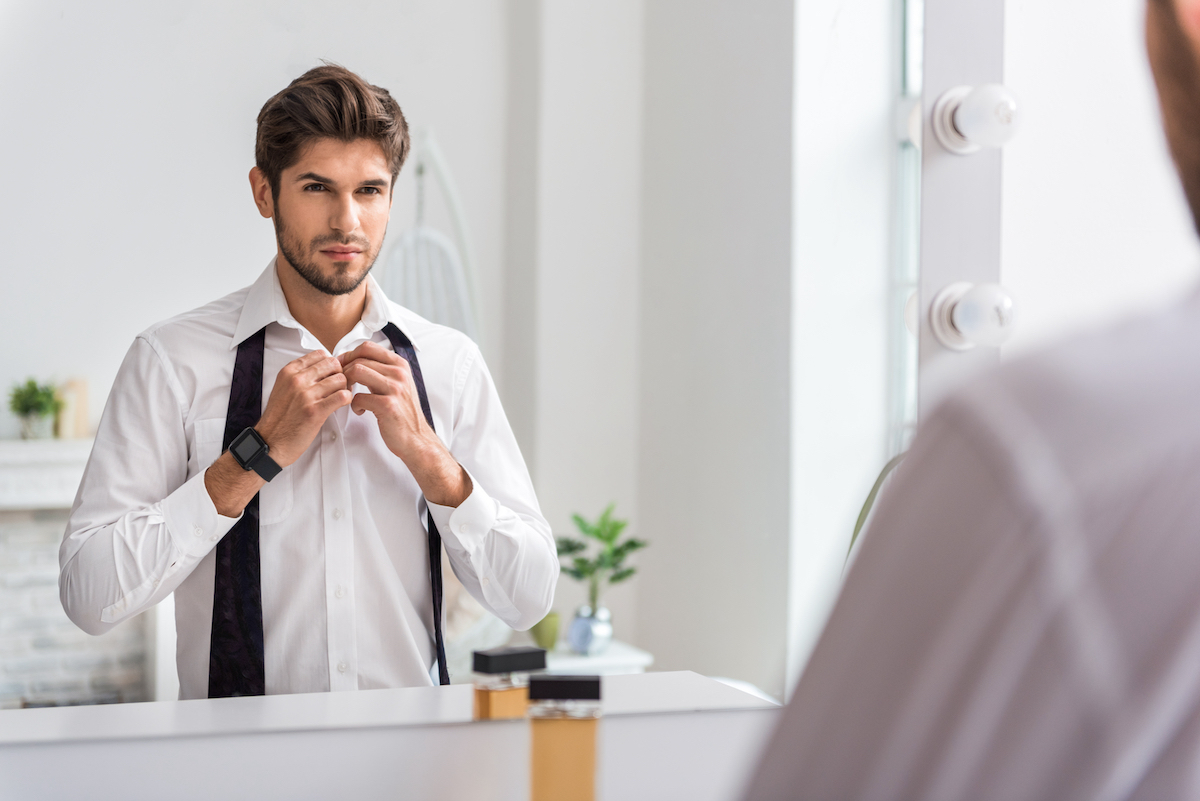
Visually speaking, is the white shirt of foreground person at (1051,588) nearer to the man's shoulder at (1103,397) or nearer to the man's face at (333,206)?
the man's shoulder at (1103,397)

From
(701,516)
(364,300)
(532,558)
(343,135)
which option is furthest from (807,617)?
(343,135)

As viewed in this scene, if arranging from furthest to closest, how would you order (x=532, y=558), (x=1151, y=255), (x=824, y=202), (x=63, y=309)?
(x=1151, y=255), (x=824, y=202), (x=532, y=558), (x=63, y=309)

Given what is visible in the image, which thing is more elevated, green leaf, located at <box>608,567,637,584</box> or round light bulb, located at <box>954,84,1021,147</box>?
round light bulb, located at <box>954,84,1021,147</box>

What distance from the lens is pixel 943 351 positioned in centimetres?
110

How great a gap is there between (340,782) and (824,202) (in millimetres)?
748

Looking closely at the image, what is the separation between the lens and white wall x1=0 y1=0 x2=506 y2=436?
31.5 inches

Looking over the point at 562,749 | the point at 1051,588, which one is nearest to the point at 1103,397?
the point at 1051,588

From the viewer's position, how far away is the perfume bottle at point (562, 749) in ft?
2.49

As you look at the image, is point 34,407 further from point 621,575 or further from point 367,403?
point 621,575

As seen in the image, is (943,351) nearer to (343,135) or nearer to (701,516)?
(701,516)

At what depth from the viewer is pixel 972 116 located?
1096mm

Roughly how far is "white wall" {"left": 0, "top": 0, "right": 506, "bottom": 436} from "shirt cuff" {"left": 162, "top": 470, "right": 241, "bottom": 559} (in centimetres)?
11

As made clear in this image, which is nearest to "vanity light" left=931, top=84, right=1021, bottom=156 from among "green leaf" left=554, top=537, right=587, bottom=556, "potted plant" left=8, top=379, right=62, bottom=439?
"green leaf" left=554, top=537, right=587, bottom=556

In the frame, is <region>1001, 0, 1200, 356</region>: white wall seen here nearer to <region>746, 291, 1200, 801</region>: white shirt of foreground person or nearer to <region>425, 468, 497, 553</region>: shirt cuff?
<region>425, 468, 497, 553</region>: shirt cuff
